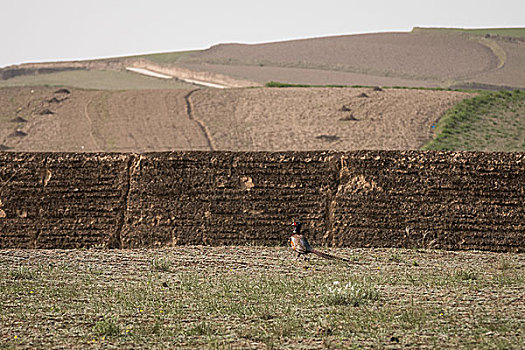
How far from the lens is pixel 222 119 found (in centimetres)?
4341

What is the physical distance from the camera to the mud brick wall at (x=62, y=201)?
29.1ft

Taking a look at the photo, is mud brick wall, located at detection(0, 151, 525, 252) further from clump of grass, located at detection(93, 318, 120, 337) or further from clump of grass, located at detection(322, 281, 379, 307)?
clump of grass, located at detection(93, 318, 120, 337)

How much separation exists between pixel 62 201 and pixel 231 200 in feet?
7.38

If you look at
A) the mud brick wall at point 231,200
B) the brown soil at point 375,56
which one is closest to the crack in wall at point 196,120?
the brown soil at point 375,56

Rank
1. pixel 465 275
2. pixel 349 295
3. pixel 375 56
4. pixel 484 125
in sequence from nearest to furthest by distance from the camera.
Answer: pixel 349 295, pixel 465 275, pixel 484 125, pixel 375 56

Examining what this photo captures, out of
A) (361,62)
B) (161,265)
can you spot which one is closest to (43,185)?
(161,265)

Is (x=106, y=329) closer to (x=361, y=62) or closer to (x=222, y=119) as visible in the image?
(x=222, y=119)

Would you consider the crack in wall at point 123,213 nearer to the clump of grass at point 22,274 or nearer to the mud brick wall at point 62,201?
the mud brick wall at point 62,201

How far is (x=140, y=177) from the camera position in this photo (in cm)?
892

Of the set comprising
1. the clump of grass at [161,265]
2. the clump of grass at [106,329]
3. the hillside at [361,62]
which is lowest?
the clump of grass at [161,265]

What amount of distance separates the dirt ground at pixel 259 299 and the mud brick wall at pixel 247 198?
0.33 metres

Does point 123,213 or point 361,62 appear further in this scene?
point 361,62

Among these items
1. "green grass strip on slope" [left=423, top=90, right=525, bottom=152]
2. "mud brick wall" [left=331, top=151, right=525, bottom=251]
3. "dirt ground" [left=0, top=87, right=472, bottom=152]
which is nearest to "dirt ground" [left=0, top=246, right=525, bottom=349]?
"mud brick wall" [left=331, top=151, right=525, bottom=251]

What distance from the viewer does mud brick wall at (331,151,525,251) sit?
852 centimetres
